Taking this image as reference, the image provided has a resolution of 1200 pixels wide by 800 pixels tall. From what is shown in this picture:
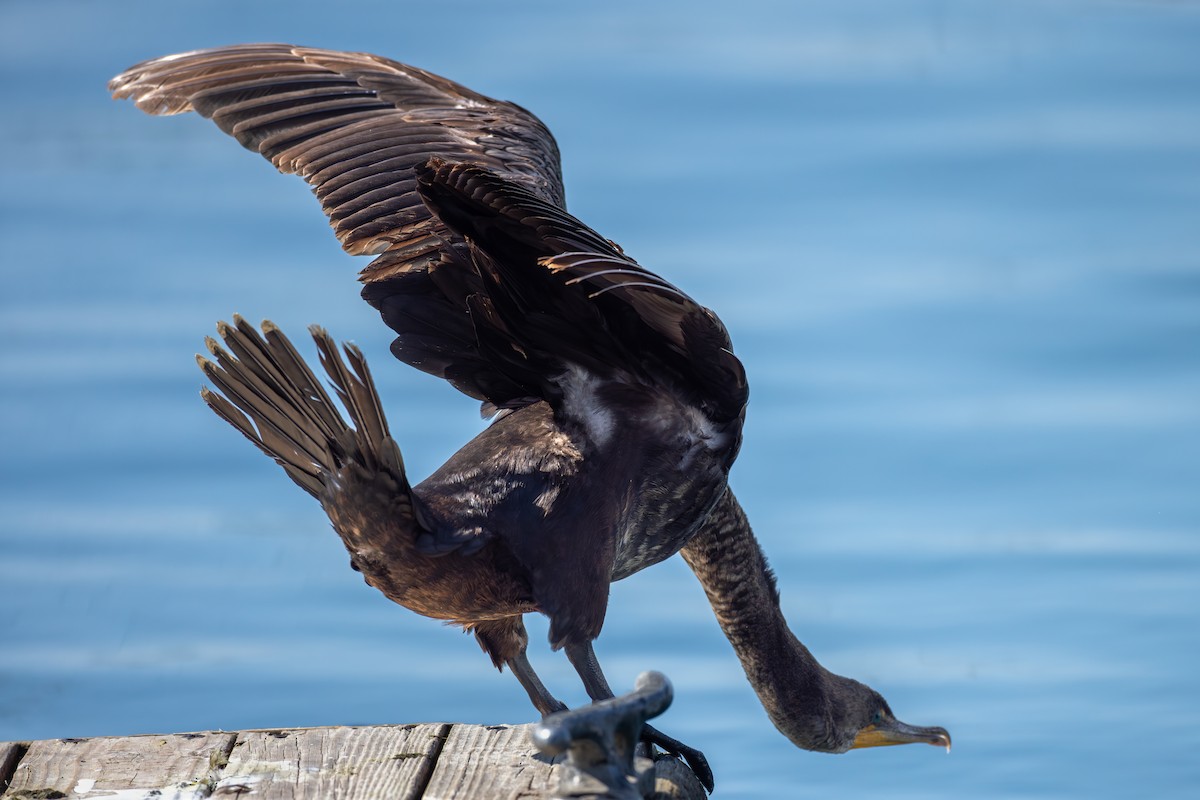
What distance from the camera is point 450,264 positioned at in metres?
3.76

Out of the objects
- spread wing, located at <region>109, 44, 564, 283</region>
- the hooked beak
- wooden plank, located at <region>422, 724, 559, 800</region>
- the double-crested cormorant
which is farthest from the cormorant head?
spread wing, located at <region>109, 44, 564, 283</region>

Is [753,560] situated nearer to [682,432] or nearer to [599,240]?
[682,432]

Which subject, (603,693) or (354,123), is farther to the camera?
(354,123)

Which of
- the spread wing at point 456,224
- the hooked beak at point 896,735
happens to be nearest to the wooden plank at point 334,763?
the spread wing at point 456,224

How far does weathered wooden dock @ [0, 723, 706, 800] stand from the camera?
3158mm

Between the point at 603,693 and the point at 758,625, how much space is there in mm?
945

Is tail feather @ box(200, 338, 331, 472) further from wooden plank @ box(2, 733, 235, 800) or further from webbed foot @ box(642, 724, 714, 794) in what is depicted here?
webbed foot @ box(642, 724, 714, 794)

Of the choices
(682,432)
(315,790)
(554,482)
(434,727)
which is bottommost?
(315,790)

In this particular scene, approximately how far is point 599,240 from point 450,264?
634mm

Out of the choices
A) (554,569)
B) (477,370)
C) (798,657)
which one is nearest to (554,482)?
(554,569)

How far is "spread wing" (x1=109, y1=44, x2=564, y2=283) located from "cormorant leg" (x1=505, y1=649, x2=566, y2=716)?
3.25ft

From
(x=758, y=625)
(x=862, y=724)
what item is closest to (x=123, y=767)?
(x=758, y=625)

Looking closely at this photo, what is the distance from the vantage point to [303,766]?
3.25 meters

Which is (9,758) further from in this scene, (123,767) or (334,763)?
(334,763)
